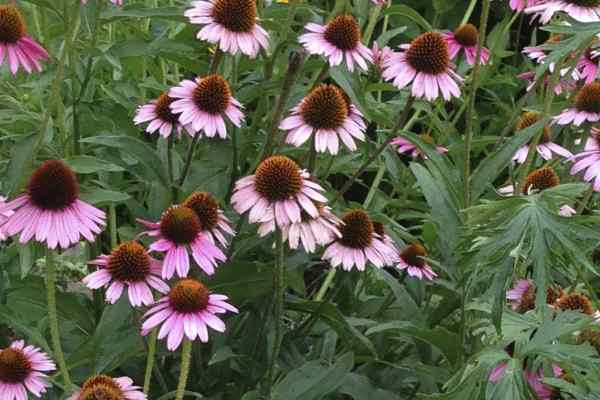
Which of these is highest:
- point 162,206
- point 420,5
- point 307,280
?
point 162,206

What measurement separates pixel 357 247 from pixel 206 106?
32 cm

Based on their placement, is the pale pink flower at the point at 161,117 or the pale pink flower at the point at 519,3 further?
the pale pink flower at the point at 519,3

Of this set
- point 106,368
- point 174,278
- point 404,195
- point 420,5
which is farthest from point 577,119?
point 420,5

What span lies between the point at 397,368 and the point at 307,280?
865 mm

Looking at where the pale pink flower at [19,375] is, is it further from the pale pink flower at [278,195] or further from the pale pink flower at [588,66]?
the pale pink flower at [588,66]

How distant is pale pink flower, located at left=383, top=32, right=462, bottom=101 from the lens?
5.69 feet

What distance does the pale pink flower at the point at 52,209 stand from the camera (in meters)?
1.38

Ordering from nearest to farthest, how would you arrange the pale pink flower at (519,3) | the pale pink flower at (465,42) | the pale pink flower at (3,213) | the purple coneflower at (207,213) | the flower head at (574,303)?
the pale pink flower at (3,213)
the purple coneflower at (207,213)
the flower head at (574,303)
the pale pink flower at (519,3)
the pale pink flower at (465,42)

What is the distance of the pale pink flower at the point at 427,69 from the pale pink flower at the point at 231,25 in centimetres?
23

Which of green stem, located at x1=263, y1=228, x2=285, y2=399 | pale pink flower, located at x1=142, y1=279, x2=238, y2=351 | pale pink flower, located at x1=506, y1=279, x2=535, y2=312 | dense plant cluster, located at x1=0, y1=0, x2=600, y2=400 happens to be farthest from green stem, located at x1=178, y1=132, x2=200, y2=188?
pale pink flower, located at x1=506, y1=279, x2=535, y2=312

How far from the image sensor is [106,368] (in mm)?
1509

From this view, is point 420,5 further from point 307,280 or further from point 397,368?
point 397,368

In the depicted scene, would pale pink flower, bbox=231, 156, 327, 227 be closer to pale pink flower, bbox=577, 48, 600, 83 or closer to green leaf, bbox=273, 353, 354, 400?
green leaf, bbox=273, 353, 354, 400

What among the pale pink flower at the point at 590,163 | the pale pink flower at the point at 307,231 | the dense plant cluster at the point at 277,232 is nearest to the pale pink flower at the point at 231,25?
the dense plant cluster at the point at 277,232
